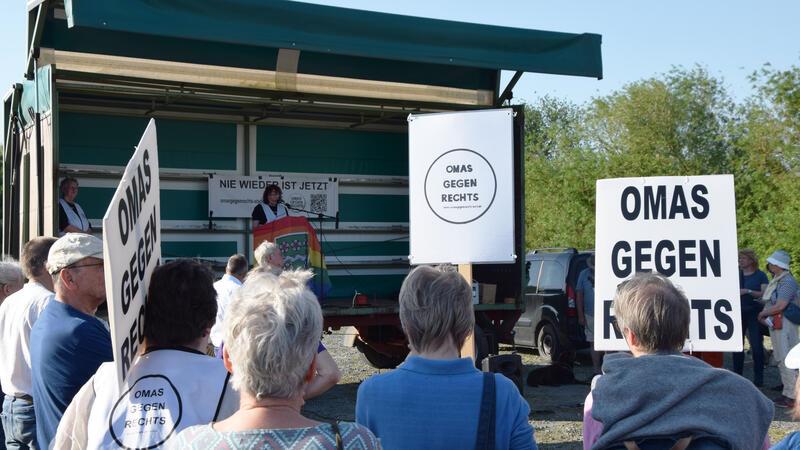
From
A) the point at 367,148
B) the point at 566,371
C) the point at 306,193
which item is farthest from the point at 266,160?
the point at 566,371

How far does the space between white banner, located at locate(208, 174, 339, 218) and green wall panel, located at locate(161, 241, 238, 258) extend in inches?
15.4

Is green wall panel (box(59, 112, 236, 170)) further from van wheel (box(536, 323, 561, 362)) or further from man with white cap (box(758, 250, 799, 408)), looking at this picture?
man with white cap (box(758, 250, 799, 408))

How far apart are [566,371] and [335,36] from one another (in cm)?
540

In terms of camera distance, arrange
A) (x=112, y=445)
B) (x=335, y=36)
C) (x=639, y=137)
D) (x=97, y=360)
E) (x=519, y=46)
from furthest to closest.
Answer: (x=639, y=137) → (x=519, y=46) → (x=335, y=36) → (x=97, y=360) → (x=112, y=445)

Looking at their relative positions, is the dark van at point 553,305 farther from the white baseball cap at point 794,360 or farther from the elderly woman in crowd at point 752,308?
the white baseball cap at point 794,360

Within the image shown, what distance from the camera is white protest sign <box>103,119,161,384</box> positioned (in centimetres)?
265

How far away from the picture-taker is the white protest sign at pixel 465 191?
21.3 feet

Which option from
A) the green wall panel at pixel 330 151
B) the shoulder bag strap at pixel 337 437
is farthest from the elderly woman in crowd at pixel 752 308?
the shoulder bag strap at pixel 337 437

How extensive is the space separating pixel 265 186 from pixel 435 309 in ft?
29.6

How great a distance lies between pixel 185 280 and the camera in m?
3.04

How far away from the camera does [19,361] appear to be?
459cm

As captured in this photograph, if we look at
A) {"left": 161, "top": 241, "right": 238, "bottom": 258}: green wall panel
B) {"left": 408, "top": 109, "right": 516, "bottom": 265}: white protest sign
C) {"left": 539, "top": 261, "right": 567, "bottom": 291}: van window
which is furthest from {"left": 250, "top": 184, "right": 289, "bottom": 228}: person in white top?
{"left": 408, "top": 109, "right": 516, "bottom": 265}: white protest sign

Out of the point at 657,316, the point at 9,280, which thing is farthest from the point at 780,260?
the point at 657,316

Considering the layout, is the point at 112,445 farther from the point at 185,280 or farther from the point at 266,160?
the point at 266,160
